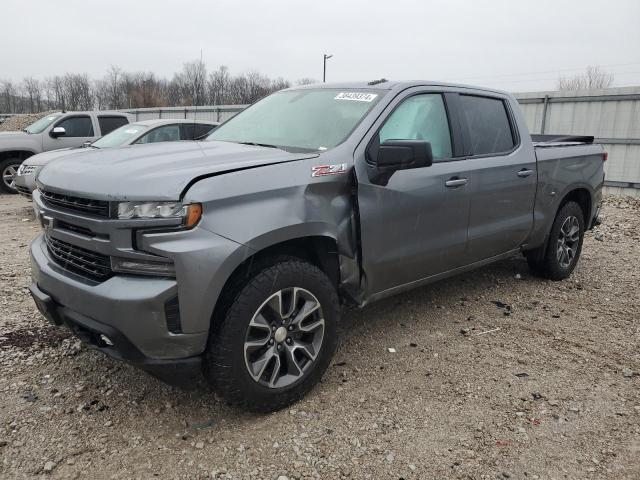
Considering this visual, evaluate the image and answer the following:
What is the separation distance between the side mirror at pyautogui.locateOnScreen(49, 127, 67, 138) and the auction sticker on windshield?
28.2 ft

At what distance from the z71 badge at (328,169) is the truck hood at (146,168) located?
104 mm

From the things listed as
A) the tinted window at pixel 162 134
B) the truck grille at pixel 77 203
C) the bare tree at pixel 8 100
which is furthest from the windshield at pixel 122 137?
the bare tree at pixel 8 100

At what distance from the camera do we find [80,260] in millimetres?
2686

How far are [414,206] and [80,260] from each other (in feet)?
6.68

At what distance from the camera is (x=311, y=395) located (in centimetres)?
314

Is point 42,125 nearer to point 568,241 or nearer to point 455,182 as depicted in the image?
point 455,182

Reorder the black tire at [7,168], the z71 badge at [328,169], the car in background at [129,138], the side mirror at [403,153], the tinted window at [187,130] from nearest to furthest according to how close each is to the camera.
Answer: the z71 badge at [328,169] → the side mirror at [403,153] → the car in background at [129,138] → the tinted window at [187,130] → the black tire at [7,168]

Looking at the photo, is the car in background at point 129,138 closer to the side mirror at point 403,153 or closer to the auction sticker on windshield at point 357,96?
the auction sticker on windshield at point 357,96

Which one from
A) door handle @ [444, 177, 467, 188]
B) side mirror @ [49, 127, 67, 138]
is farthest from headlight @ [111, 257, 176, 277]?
side mirror @ [49, 127, 67, 138]

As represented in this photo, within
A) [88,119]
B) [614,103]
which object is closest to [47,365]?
[88,119]

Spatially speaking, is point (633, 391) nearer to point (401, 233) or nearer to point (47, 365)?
point (401, 233)

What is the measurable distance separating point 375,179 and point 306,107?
0.91 metres

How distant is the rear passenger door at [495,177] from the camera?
405cm

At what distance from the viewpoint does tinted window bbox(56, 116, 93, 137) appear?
10953mm
